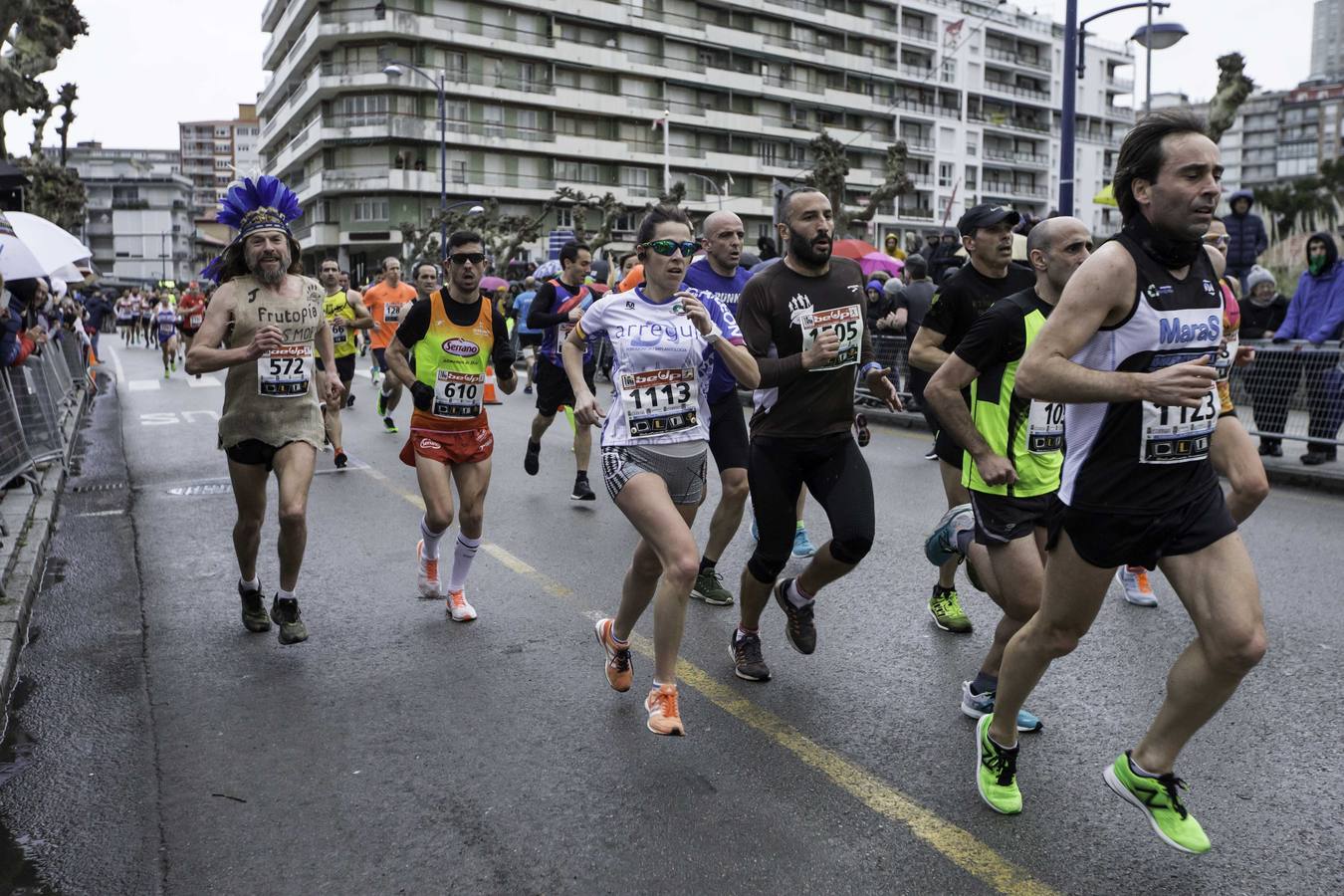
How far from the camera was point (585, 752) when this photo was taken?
170 inches

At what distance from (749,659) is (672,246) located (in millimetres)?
1777

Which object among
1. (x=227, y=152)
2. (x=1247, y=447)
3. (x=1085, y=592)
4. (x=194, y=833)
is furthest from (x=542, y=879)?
(x=227, y=152)

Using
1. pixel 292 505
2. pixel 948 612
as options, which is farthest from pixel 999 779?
pixel 292 505

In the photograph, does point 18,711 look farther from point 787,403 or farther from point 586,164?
point 586,164

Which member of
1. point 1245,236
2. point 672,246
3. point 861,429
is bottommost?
point 861,429

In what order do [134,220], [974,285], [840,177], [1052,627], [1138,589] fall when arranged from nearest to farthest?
[1052,627], [974,285], [1138,589], [840,177], [134,220]

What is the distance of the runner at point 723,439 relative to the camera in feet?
21.2

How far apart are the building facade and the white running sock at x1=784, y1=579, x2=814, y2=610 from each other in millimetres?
140330

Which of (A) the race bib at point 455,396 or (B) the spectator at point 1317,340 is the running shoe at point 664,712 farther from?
(B) the spectator at point 1317,340

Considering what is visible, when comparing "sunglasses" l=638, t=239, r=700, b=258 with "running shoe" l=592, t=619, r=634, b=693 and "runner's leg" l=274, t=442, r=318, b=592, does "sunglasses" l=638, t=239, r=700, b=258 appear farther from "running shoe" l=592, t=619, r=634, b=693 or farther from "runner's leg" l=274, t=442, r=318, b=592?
"runner's leg" l=274, t=442, r=318, b=592

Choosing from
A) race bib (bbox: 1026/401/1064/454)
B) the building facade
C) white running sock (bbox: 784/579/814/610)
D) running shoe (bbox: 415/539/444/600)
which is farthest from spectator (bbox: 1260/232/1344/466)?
the building facade

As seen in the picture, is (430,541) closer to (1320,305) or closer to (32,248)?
(32,248)

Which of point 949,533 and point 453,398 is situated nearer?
point 949,533

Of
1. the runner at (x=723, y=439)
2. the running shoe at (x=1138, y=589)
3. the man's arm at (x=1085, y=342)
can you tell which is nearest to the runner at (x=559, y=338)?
the runner at (x=723, y=439)
